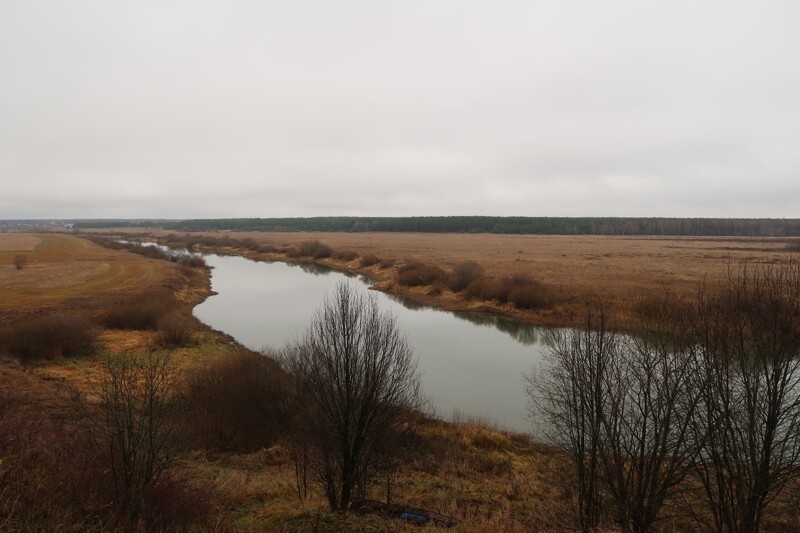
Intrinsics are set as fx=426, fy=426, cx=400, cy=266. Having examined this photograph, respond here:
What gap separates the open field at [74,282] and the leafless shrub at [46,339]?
14.6ft

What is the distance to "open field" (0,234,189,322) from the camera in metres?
24.9

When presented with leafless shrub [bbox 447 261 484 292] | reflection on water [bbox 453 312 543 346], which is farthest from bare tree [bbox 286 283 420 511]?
leafless shrub [bbox 447 261 484 292]

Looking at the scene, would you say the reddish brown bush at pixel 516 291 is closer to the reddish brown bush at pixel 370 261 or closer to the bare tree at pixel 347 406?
the reddish brown bush at pixel 370 261

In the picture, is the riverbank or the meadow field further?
the meadow field

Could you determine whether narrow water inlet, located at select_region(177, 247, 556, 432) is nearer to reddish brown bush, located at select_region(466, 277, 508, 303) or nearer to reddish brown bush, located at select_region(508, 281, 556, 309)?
reddish brown bush, located at select_region(508, 281, 556, 309)

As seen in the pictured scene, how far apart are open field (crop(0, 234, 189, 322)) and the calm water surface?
5061 mm

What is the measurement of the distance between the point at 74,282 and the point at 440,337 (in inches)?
1155

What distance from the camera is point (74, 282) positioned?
33.2 m

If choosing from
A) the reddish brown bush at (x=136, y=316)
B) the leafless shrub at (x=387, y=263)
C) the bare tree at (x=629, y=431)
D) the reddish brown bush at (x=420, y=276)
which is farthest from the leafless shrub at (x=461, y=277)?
the bare tree at (x=629, y=431)

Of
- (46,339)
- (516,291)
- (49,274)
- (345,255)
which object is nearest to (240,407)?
(46,339)

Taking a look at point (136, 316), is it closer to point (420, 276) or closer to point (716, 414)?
point (420, 276)

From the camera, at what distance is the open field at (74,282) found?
81.8 feet

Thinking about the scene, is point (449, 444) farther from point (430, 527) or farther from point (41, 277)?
point (41, 277)

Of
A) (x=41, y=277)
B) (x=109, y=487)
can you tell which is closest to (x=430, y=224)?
(x=41, y=277)
